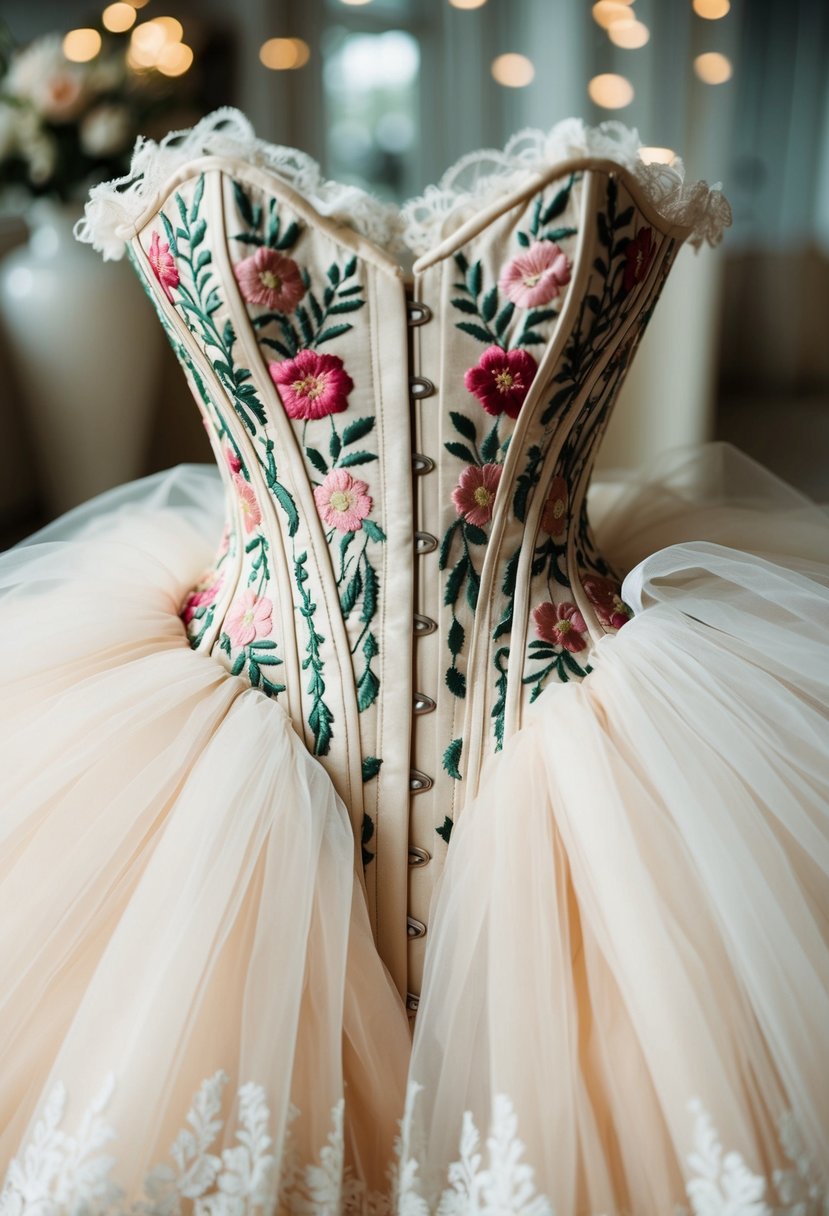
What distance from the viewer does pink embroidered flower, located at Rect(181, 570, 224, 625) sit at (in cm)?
84

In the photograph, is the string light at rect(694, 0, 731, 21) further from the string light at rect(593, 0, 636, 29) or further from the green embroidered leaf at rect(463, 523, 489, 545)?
the green embroidered leaf at rect(463, 523, 489, 545)

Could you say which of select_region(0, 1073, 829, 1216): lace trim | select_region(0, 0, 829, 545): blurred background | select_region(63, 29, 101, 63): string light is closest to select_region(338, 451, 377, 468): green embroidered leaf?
select_region(0, 1073, 829, 1216): lace trim

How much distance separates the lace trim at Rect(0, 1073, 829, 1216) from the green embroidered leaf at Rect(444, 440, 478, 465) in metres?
0.40

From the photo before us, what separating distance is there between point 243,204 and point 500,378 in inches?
7.7

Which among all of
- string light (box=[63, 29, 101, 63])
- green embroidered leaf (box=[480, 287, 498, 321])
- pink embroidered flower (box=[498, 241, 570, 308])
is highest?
string light (box=[63, 29, 101, 63])

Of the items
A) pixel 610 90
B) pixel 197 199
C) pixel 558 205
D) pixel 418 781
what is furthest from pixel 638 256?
pixel 610 90

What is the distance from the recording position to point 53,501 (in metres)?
2.06

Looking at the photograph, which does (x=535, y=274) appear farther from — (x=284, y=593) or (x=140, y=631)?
(x=140, y=631)

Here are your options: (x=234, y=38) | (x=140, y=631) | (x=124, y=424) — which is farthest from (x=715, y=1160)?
(x=234, y=38)

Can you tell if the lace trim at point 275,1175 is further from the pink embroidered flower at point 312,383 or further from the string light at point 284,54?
the string light at point 284,54

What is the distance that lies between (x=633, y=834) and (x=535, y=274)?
0.36 metres

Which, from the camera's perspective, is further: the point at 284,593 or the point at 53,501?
the point at 53,501

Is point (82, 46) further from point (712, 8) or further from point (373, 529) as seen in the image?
point (373, 529)

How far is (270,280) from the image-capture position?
634mm
